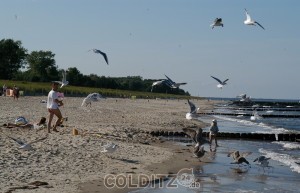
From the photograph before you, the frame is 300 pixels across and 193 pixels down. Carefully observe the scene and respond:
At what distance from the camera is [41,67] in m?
125

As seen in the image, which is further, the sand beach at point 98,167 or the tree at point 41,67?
the tree at point 41,67

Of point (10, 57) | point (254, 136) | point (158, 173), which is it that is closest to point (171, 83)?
point (158, 173)

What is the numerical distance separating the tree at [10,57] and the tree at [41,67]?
290 cm

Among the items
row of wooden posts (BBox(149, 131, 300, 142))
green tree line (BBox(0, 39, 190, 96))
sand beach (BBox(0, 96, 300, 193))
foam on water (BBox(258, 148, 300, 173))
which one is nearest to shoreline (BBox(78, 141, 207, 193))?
sand beach (BBox(0, 96, 300, 193))

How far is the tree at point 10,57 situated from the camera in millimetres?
118750

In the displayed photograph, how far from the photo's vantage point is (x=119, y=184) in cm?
1192

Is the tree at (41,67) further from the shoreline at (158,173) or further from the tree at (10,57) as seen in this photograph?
the shoreline at (158,173)

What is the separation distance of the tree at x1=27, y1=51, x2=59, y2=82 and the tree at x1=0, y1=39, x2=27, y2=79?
2900mm

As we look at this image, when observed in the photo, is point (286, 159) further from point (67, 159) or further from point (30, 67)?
point (30, 67)

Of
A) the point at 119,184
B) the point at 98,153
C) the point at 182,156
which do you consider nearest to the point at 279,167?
the point at 182,156

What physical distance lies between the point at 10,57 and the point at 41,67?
8.15 metres

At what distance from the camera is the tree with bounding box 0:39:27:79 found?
390ft

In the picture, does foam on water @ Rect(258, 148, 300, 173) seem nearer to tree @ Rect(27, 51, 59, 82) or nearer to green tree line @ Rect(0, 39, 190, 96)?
green tree line @ Rect(0, 39, 190, 96)

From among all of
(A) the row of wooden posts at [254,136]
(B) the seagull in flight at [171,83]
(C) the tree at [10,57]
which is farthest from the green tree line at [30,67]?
(B) the seagull in flight at [171,83]
